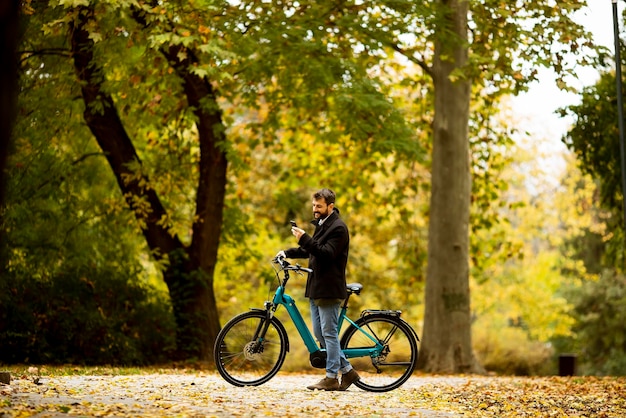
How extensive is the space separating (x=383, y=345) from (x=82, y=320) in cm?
696

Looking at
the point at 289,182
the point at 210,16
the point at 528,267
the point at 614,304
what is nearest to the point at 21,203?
the point at 210,16

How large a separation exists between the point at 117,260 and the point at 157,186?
1.56 m

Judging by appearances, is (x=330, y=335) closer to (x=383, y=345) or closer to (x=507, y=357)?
(x=383, y=345)

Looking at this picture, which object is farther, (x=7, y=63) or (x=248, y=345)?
(x=248, y=345)

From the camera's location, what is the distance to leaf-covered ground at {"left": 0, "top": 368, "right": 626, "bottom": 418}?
743cm

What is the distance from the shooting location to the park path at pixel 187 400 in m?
7.25

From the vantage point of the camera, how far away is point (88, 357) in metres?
15.2

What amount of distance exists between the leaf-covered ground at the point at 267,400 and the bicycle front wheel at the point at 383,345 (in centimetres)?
18

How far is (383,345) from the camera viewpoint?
10000mm

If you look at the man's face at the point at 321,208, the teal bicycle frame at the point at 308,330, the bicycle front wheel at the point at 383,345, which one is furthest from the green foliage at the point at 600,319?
the man's face at the point at 321,208

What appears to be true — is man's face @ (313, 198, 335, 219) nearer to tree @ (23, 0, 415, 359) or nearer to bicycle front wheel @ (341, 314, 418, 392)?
bicycle front wheel @ (341, 314, 418, 392)

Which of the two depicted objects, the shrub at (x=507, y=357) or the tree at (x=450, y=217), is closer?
the tree at (x=450, y=217)

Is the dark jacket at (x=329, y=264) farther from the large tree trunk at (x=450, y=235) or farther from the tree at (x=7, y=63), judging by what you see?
the large tree trunk at (x=450, y=235)

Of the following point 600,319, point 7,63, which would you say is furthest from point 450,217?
point 600,319
